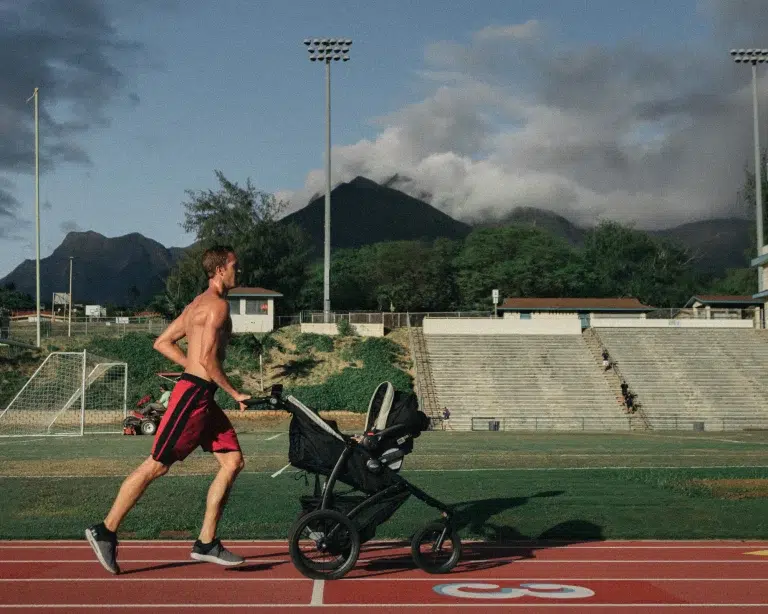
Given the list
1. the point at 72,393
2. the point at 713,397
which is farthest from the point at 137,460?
the point at 713,397

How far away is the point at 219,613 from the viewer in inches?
220

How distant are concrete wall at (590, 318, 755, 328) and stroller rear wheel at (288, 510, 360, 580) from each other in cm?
5005

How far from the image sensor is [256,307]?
192ft

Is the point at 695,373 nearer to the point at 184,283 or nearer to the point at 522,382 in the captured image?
the point at 522,382

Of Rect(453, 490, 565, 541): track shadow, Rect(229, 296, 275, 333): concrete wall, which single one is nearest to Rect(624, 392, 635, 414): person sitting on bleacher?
Rect(229, 296, 275, 333): concrete wall

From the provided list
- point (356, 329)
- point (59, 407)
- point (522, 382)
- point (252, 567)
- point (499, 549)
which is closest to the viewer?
point (252, 567)

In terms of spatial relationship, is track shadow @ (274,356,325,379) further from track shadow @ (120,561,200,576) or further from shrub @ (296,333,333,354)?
track shadow @ (120,561,200,576)

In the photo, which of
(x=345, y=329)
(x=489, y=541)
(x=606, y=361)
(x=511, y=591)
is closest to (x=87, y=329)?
(x=345, y=329)

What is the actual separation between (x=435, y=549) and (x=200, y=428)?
6.18ft

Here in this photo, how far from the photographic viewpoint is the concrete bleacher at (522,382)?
135 feet

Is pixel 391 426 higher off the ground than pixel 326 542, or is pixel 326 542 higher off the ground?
pixel 391 426

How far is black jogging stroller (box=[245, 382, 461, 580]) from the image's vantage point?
21.4ft

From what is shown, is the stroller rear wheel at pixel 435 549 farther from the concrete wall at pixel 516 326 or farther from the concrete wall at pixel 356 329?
the concrete wall at pixel 356 329

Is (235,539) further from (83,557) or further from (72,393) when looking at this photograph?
(72,393)
